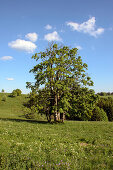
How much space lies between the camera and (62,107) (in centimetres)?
2617

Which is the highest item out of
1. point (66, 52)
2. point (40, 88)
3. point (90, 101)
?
point (66, 52)

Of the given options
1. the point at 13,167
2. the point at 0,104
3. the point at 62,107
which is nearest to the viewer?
the point at 13,167

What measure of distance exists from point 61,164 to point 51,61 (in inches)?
879

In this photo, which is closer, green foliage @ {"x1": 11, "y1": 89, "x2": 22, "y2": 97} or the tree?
the tree

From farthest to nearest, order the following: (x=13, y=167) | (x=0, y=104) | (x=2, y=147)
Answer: (x=0, y=104)
(x=2, y=147)
(x=13, y=167)

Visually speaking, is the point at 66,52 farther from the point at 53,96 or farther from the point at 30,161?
the point at 30,161

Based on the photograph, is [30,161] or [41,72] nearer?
[30,161]

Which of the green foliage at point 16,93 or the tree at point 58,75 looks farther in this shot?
the green foliage at point 16,93

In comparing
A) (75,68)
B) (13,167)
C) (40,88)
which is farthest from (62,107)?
(13,167)

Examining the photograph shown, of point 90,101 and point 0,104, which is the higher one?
point 90,101

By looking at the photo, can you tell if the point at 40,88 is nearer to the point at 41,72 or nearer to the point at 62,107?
the point at 41,72

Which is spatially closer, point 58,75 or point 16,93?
point 58,75

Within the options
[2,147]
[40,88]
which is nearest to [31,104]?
[40,88]

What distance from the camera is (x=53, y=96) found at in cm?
2945
